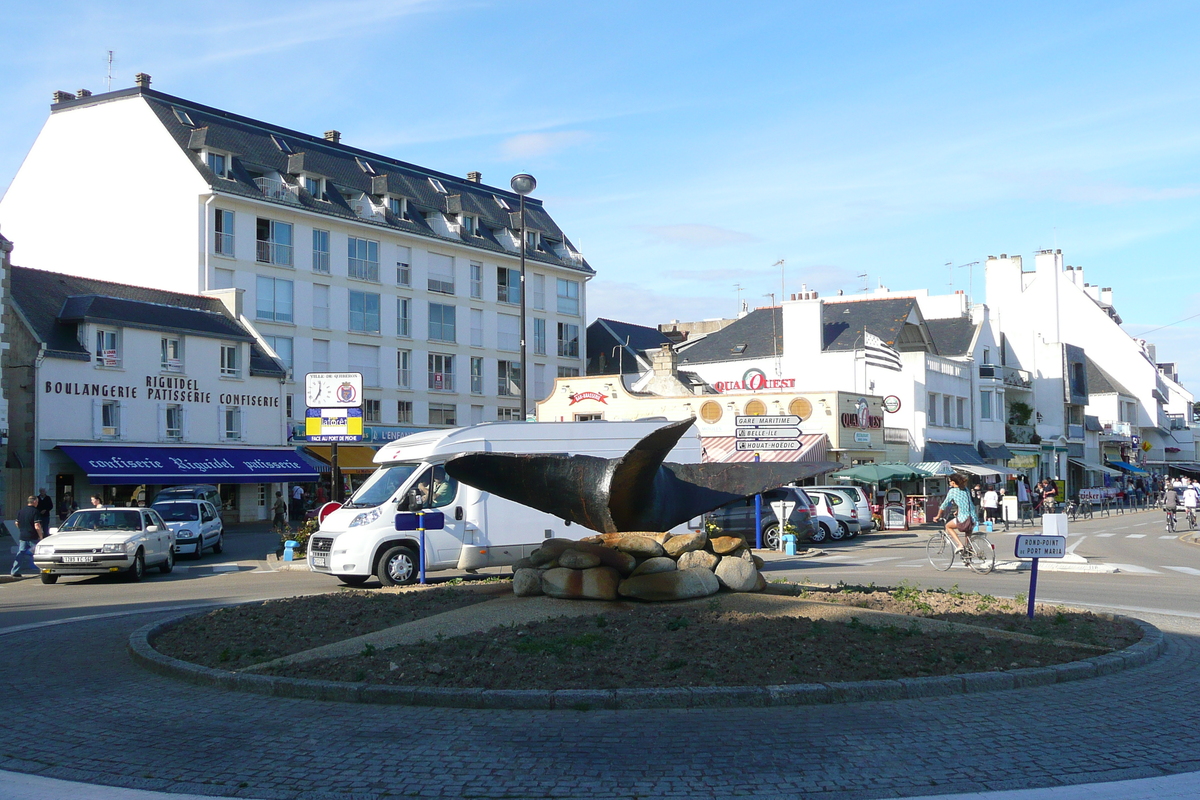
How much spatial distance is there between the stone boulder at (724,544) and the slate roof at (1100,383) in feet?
234

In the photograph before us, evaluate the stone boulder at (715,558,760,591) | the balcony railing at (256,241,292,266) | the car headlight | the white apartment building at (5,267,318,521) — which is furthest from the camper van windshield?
the balcony railing at (256,241,292,266)

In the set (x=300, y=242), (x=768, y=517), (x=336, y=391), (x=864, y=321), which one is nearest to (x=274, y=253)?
(x=300, y=242)

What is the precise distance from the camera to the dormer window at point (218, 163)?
46.9 m

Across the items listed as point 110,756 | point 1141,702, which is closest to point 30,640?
point 110,756

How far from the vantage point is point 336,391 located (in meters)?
23.9

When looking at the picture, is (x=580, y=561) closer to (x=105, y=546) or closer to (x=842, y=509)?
(x=105, y=546)

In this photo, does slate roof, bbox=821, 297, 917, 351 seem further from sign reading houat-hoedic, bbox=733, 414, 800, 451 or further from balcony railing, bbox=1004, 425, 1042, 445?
sign reading houat-hoedic, bbox=733, 414, 800, 451

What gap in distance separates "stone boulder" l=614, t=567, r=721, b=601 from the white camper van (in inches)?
207

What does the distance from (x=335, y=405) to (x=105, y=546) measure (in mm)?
5744

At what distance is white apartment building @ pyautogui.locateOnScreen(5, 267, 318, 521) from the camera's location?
36.7 metres

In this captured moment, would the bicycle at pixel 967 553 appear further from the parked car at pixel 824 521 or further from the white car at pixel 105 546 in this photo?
the white car at pixel 105 546

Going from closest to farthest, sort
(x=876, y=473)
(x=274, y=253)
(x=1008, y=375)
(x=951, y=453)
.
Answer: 1. (x=876, y=473)
2. (x=274, y=253)
3. (x=951, y=453)
4. (x=1008, y=375)

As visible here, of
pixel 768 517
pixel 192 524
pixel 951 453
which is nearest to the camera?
pixel 192 524

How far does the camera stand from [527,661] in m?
8.56
